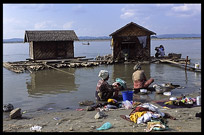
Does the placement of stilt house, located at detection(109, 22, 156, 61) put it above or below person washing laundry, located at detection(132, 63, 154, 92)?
above

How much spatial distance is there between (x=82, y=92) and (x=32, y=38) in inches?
503

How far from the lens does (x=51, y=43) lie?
2278 cm

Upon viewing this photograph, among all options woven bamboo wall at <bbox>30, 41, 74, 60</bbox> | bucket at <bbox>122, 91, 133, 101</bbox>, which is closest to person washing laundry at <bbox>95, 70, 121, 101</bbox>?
bucket at <bbox>122, 91, 133, 101</bbox>

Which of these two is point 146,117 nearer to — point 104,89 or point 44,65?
point 104,89

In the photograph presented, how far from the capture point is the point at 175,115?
634cm

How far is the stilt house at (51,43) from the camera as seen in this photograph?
22.1 m

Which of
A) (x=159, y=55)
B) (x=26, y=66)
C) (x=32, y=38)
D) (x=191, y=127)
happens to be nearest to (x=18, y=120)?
(x=191, y=127)

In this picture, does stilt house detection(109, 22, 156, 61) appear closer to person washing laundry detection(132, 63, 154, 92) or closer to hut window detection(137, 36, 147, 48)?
hut window detection(137, 36, 147, 48)

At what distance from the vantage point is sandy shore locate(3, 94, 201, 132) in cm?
535

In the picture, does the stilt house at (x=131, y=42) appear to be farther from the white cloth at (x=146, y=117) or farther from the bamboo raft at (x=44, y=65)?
the white cloth at (x=146, y=117)

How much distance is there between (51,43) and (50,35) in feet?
2.54

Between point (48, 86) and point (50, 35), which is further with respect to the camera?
point (50, 35)

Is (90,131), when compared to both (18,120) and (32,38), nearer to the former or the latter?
(18,120)

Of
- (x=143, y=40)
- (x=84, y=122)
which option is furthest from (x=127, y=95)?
(x=143, y=40)
